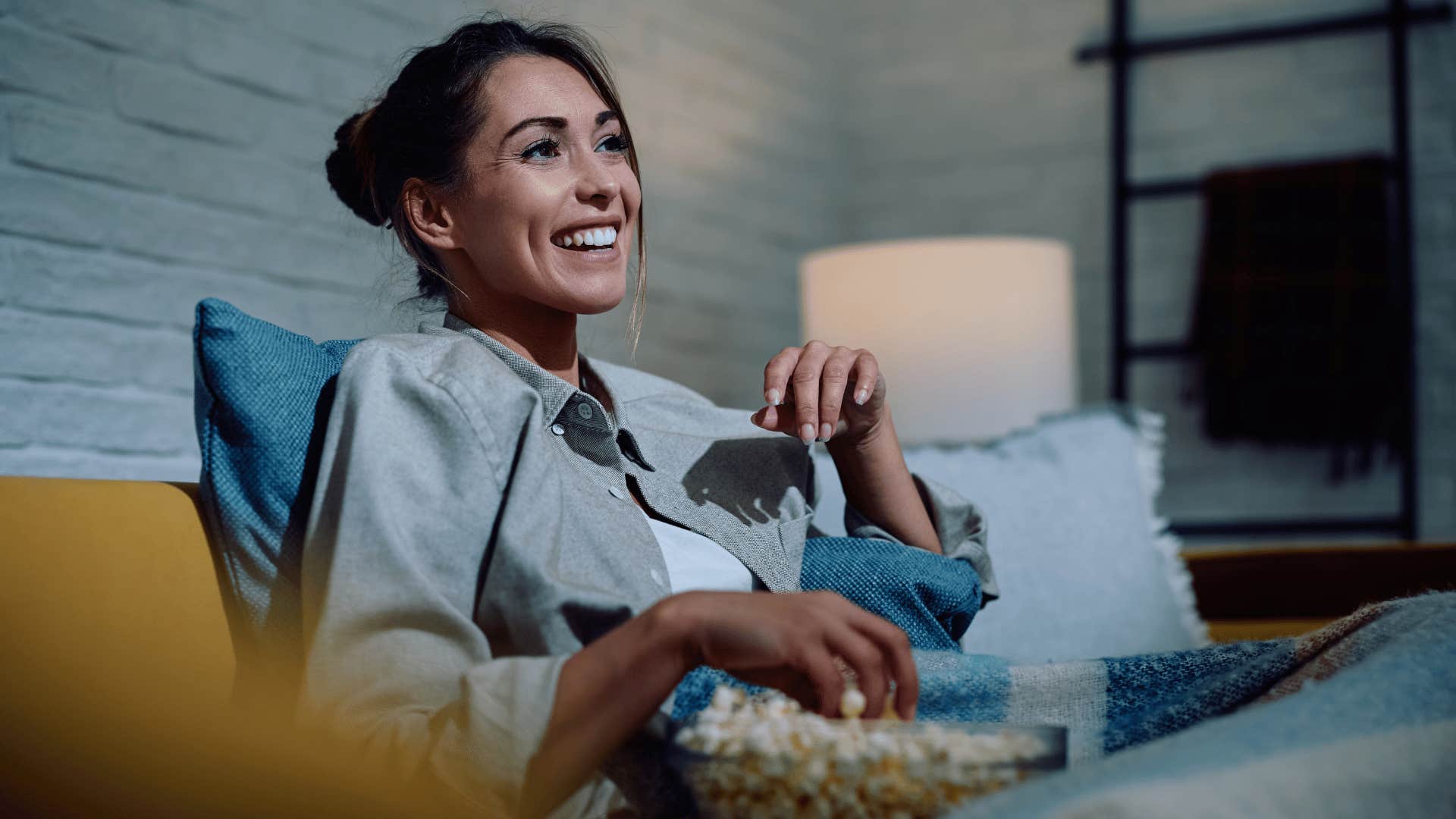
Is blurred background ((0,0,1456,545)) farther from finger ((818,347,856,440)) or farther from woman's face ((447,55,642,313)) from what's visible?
finger ((818,347,856,440))

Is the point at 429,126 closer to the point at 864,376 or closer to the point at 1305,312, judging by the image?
the point at 864,376

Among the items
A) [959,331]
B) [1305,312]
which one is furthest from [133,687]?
[1305,312]

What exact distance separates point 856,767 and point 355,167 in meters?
0.90

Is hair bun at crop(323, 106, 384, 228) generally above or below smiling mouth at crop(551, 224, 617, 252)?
above

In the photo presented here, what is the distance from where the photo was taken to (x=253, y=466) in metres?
0.91

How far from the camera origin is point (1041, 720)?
83 centimetres

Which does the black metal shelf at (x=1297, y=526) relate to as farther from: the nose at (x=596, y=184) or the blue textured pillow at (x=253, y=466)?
the blue textured pillow at (x=253, y=466)

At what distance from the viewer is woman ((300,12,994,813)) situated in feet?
2.42

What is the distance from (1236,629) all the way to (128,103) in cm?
155

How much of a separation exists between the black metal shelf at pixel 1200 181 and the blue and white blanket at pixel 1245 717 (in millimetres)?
2249

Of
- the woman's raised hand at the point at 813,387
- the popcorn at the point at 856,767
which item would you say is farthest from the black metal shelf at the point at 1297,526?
the popcorn at the point at 856,767

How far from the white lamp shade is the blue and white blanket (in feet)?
4.58

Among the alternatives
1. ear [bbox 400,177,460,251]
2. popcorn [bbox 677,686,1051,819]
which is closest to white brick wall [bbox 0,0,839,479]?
ear [bbox 400,177,460,251]

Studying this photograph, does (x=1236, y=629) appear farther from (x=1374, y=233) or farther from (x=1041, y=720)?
(x=1374, y=233)
